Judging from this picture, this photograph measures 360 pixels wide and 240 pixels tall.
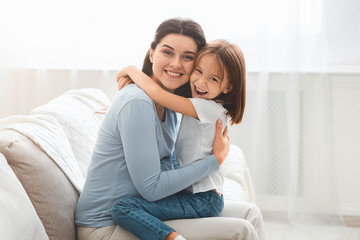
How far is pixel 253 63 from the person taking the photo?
3.01 meters

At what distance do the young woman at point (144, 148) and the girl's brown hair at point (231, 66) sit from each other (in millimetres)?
76

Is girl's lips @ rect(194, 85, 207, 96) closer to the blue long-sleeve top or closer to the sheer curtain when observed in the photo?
the blue long-sleeve top

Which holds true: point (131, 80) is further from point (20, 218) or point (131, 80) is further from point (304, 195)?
point (304, 195)

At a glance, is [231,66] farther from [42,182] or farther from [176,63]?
[42,182]

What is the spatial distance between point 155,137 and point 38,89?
2.02m

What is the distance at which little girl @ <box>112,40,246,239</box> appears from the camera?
1486mm

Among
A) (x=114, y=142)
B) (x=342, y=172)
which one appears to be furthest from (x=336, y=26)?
(x=114, y=142)

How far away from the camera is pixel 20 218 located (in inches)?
45.4

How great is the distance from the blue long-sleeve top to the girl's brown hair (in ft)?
0.70

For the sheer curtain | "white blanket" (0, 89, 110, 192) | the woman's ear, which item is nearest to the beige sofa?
"white blanket" (0, 89, 110, 192)

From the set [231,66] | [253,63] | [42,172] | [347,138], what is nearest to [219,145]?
[231,66]

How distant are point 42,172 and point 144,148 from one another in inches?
12.4

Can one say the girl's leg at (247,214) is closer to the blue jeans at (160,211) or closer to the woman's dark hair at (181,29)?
the blue jeans at (160,211)

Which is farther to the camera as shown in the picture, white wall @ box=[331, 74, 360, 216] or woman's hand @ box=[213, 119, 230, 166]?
white wall @ box=[331, 74, 360, 216]
